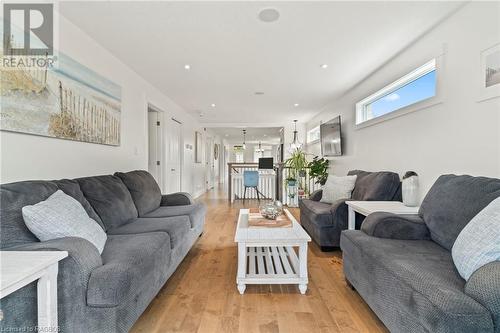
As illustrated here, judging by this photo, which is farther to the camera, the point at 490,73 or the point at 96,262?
the point at 490,73

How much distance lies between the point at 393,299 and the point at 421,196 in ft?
5.29

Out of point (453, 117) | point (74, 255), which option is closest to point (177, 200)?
point (74, 255)

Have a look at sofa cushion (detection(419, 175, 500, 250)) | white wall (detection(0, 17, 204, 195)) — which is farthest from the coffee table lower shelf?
white wall (detection(0, 17, 204, 195))

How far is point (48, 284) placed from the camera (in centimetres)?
108

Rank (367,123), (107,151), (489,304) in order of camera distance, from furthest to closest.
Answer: (367,123)
(107,151)
(489,304)

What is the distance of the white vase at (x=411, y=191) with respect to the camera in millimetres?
2346

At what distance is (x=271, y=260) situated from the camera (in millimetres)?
2467

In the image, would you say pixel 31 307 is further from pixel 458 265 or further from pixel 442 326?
pixel 458 265

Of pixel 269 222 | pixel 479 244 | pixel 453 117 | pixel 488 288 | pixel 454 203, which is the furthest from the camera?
pixel 269 222

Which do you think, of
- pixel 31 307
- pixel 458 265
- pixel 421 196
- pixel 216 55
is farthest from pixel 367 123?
pixel 31 307

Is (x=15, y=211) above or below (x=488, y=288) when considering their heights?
above

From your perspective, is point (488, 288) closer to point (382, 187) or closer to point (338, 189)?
point (382, 187)

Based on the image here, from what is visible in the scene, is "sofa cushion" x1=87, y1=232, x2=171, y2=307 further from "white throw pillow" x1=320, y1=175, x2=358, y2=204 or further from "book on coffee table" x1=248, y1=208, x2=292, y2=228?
"white throw pillow" x1=320, y1=175, x2=358, y2=204

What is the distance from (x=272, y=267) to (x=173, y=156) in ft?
12.3
